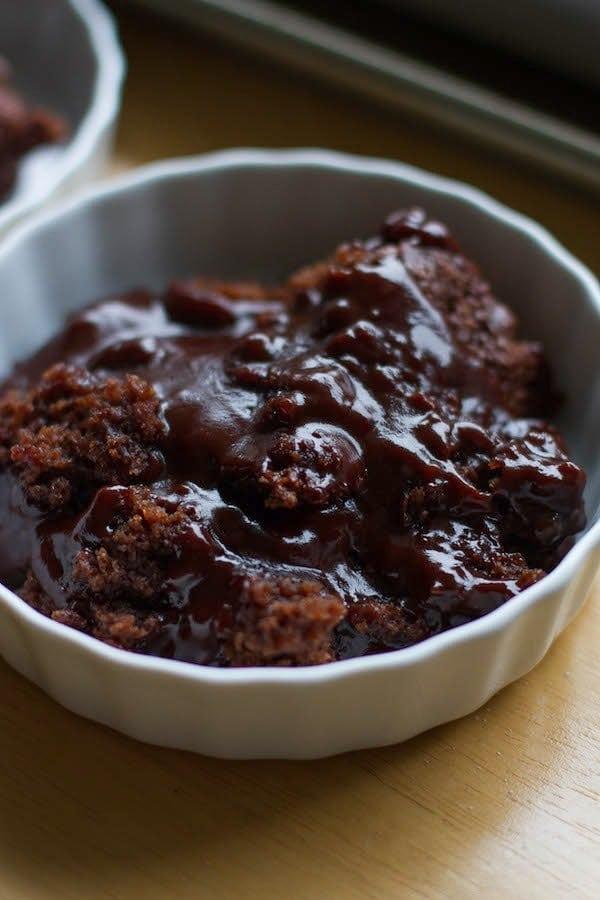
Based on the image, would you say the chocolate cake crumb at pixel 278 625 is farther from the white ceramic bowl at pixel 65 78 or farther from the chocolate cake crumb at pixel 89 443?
the white ceramic bowl at pixel 65 78

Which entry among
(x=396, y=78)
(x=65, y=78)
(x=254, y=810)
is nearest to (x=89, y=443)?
(x=254, y=810)

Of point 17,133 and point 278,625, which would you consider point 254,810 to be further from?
point 17,133

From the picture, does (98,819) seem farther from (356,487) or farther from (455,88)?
(455,88)

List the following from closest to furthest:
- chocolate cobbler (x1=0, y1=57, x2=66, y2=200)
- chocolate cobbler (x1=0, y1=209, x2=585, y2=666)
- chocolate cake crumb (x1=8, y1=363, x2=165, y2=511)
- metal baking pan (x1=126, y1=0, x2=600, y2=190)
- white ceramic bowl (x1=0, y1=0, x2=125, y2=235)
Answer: chocolate cobbler (x1=0, y1=209, x2=585, y2=666) → chocolate cake crumb (x1=8, y1=363, x2=165, y2=511) → white ceramic bowl (x1=0, y1=0, x2=125, y2=235) → metal baking pan (x1=126, y1=0, x2=600, y2=190) → chocolate cobbler (x1=0, y1=57, x2=66, y2=200)

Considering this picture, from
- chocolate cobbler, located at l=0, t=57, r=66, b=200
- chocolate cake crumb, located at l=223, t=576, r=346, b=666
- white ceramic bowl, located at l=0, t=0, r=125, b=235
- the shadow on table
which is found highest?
white ceramic bowl, located at l=0, t=0, r=125, b=235

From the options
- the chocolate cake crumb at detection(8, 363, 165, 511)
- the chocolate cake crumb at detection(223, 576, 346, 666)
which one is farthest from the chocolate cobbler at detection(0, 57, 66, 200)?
the chocolate cake crumb at detection(223, 576, 346, 666)

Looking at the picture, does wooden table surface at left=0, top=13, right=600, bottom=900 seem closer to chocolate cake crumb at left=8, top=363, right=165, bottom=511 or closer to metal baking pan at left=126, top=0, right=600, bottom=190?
chocolate cake crumb at left=8, top=363, right=165, bottom=511

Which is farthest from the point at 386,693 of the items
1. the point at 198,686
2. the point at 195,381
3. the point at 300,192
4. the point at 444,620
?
the point at 300,192
